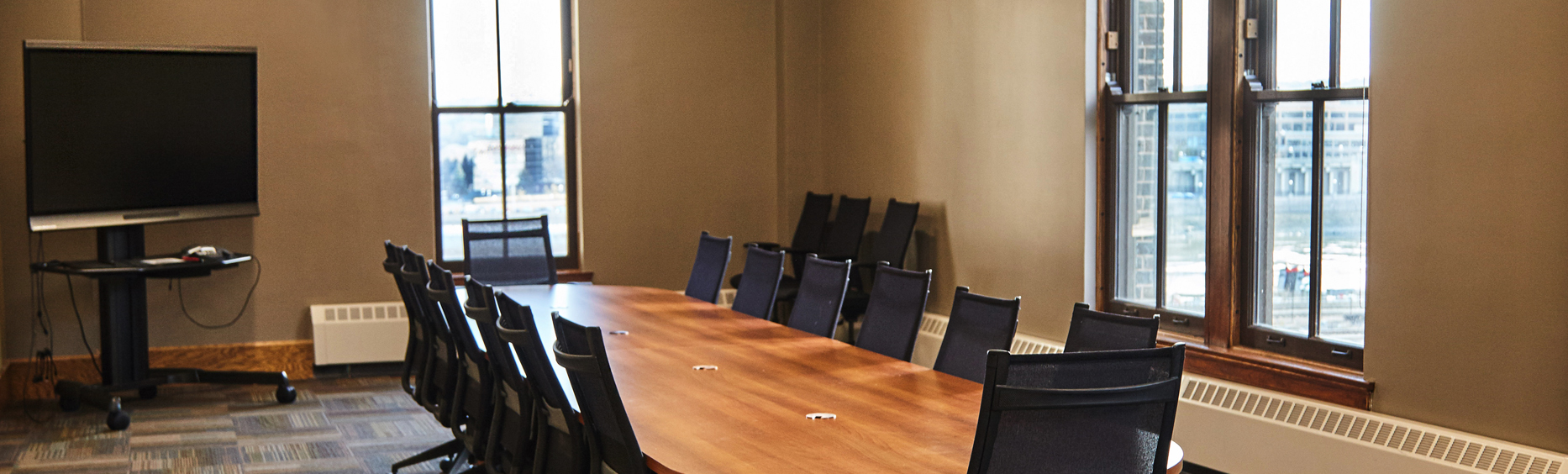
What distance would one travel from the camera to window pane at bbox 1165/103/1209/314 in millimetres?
5328

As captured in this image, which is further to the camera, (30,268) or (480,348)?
(30,268)

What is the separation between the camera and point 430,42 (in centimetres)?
764

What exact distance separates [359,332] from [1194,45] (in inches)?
198

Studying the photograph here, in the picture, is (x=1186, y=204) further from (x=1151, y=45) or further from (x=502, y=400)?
(x=502, y=400)

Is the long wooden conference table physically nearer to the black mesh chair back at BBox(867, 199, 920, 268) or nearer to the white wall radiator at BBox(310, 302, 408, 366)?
the black mesh chair back at BBox(867, 199, 920, 268)

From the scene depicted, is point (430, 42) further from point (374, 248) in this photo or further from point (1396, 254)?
point (1396, 254)

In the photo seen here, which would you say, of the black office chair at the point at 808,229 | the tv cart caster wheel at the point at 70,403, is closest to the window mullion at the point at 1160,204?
the black office chair at the point at 808,229

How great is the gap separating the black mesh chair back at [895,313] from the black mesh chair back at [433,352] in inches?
61.2

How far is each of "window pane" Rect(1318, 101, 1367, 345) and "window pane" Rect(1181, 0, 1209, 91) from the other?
69 cm

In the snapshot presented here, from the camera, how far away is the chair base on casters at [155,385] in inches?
247

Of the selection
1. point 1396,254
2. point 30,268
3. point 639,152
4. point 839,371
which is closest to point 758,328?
point 839,371

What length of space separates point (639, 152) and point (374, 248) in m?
1.79

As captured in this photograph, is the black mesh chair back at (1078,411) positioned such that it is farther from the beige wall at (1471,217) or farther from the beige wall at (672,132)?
the beige wall at (672,132)

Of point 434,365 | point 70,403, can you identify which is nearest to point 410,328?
point 434,365
